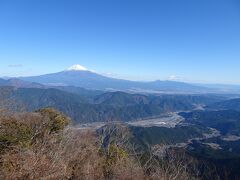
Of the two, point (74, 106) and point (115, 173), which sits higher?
point (115, 173)

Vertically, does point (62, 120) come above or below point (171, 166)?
above

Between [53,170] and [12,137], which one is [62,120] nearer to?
[12,137]

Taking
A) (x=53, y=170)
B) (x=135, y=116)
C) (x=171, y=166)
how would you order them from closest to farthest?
(x=53, y=170) → (x=171, y=166) → (x=135, y=116)

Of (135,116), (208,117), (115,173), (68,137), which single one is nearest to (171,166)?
(115,173)

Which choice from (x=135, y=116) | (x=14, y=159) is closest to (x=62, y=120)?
(x=14, y=159)

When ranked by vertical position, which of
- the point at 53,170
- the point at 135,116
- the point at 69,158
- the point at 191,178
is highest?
the point at 53,170

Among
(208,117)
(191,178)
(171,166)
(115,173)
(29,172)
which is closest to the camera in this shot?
(29,172)

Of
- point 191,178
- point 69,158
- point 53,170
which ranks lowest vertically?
point 191,178

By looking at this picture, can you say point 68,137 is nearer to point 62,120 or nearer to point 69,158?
point 62,120

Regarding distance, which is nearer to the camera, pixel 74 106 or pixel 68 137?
pixel 68 137
